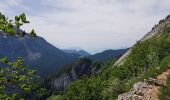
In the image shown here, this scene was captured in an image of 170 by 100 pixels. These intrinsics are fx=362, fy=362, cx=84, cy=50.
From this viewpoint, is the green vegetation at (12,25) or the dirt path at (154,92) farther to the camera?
the dirt path at (154,92)

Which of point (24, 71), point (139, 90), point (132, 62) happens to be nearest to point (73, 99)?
point (132, 62)

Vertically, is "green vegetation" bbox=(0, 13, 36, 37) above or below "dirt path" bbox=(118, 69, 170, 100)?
above

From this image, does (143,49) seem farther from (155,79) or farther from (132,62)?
(155,79)

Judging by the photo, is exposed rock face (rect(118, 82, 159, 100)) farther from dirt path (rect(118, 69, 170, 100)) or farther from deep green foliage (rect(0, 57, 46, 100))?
deep green foliage (rect(0, 57, 46, 100))

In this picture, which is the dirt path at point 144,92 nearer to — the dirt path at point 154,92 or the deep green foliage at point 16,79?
the dirt path at point 154,92

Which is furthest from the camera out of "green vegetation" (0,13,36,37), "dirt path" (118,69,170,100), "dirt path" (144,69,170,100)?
"dirt path" (118,69,170,100)

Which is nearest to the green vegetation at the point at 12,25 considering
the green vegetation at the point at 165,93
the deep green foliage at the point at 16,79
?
the deep green foliage at the point at 16,79

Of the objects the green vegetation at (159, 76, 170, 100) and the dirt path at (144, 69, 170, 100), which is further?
the dirt path at (144, 69, 170, 100)

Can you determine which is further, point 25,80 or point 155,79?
point 155,79

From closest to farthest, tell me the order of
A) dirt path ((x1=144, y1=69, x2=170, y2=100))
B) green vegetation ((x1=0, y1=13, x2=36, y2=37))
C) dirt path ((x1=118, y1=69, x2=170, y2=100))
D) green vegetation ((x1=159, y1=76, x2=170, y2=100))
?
1. green vegetation ((x1=0, y1=13, x2=36, y2=37))
2. green vegetation ((x1=159, y1=76, x2=170, y2=100))
3. dirt path ((x1=144, y1=69, x2=170, y2=100))
4. dirt path ((x1=118, y1=69, x2=170, y2=100))

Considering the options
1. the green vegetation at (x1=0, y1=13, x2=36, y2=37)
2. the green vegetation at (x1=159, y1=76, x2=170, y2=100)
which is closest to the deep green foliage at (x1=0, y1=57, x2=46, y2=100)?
the green vegetation at (x1=0, y1=13, x2=36, y2=37)

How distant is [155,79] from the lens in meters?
30.9

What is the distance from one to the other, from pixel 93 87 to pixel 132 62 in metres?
18.1

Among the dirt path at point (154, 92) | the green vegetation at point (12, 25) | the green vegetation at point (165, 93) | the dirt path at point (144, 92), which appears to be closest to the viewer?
the green vegetation at point (12, 25)
